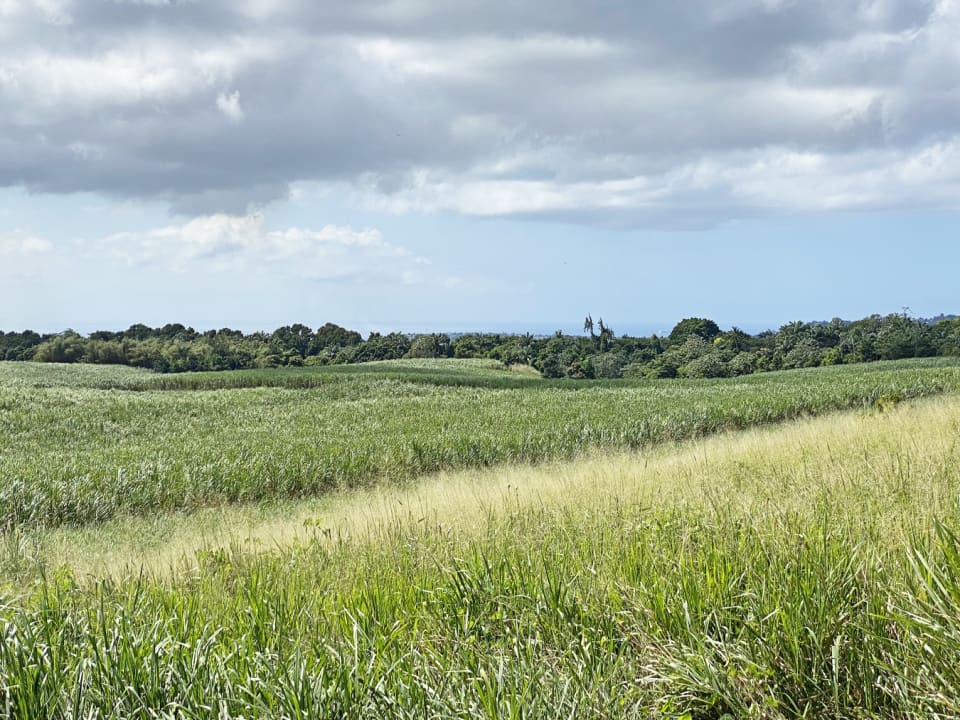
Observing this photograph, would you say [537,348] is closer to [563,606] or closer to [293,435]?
[293,435]

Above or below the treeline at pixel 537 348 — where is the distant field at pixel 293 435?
below

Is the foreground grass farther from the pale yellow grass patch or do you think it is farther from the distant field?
the distant field

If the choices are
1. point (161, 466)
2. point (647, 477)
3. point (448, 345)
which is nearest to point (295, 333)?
point (448, 345)

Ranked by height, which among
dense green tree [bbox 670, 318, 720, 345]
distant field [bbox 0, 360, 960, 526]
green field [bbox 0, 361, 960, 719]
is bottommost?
distant field [bbox 0, 360, 960, 526]

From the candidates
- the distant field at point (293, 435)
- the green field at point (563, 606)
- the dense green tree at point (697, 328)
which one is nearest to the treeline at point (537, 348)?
the dense green tree at point (697, 328)

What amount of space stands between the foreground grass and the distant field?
9016 millimetres

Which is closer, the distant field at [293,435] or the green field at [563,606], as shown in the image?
the green field at [563,606]

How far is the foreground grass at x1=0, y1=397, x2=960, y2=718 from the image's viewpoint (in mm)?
3164

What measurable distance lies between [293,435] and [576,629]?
17.3 metres

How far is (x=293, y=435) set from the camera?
20.4 m

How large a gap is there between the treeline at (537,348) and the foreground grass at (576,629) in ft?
251

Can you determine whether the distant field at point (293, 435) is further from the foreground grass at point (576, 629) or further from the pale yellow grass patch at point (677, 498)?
the foreground grass at point (576, 629)

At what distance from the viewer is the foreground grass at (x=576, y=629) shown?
3.16 m

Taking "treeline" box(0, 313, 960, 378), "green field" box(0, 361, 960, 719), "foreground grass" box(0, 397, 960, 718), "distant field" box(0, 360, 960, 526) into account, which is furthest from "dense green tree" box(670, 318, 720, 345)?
"foreground grass" box(0, 397, 960, 718)
